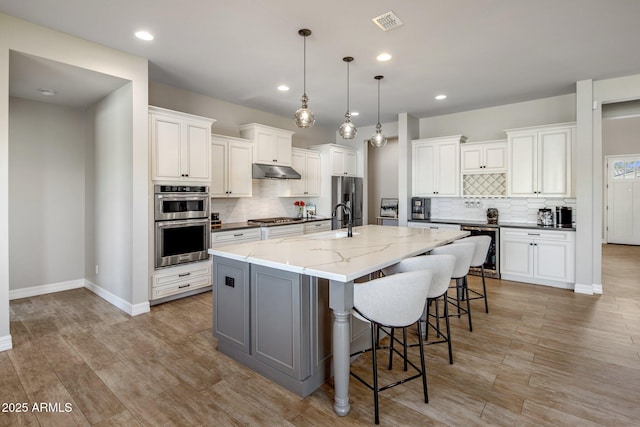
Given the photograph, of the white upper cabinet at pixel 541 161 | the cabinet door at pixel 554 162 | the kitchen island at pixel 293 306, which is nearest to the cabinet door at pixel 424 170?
the white upper cabinet at pixel 541 161

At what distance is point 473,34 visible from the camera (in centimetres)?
312

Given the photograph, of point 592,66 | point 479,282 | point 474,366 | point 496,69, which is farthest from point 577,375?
point 592,66

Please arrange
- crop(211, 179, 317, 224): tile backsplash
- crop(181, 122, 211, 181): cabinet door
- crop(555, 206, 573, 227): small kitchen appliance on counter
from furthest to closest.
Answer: crop(211, 179, 317, 224): tile backsplash
crop(555, 206, 573, 227): small kitchen appliance on counter
crop(181, 122, 211, 181): cabinet door

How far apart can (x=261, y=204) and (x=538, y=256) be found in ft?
14.6

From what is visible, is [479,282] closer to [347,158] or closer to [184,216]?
[347,158]

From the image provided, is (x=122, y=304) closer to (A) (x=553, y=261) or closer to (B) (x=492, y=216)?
(B) (x=492, y=216)

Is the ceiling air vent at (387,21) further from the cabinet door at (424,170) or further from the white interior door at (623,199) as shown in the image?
the white interior door at (623,199)

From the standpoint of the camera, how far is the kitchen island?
2012 mm

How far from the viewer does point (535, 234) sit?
4871mm

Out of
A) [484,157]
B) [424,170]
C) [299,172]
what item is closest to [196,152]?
[299,172]

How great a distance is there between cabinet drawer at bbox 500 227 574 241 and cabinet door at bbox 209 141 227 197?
14.1ft

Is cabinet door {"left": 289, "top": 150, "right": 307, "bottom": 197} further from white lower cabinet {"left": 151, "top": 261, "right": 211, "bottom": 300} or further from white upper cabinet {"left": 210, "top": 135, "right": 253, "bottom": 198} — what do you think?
white lower cabinet {"left": 151, "top": 261, "right": 211, "bottom": 300}

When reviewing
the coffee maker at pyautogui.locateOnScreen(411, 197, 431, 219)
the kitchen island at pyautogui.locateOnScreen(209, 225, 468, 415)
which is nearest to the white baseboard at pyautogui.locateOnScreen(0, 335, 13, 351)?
the kitchen island at pyautogui.locateOnScreen(209, 225, 468, 415)

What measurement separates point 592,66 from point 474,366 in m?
3.82
